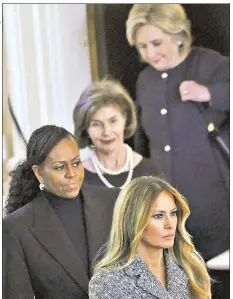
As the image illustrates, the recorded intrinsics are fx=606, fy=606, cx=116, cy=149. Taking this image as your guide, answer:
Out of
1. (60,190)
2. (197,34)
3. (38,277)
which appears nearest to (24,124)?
(60,190)

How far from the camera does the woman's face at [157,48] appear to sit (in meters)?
1.32

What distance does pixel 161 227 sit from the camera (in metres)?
1.24

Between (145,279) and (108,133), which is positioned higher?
(108,133)

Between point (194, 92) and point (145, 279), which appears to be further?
point (194, 92)

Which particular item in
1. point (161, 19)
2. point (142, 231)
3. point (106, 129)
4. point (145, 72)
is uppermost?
point (161, 19)

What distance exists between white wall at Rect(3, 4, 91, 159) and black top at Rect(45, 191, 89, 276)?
155 millimetres

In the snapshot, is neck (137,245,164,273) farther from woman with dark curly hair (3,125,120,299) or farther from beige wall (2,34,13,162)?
beige wall (2,34,13,162)

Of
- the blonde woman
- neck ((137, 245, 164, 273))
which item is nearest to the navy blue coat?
the blonde woman

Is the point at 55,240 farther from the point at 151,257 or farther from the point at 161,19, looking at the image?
the point at 161,19

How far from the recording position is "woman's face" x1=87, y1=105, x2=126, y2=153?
1.30 meters

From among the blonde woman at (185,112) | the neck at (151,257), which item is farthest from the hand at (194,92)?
the neck at (151,257)

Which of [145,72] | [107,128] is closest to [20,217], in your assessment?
[107,128]

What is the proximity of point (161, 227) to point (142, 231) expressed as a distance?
0.13 feet

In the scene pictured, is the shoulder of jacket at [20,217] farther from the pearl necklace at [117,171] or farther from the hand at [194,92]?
the hand at [194,92]
